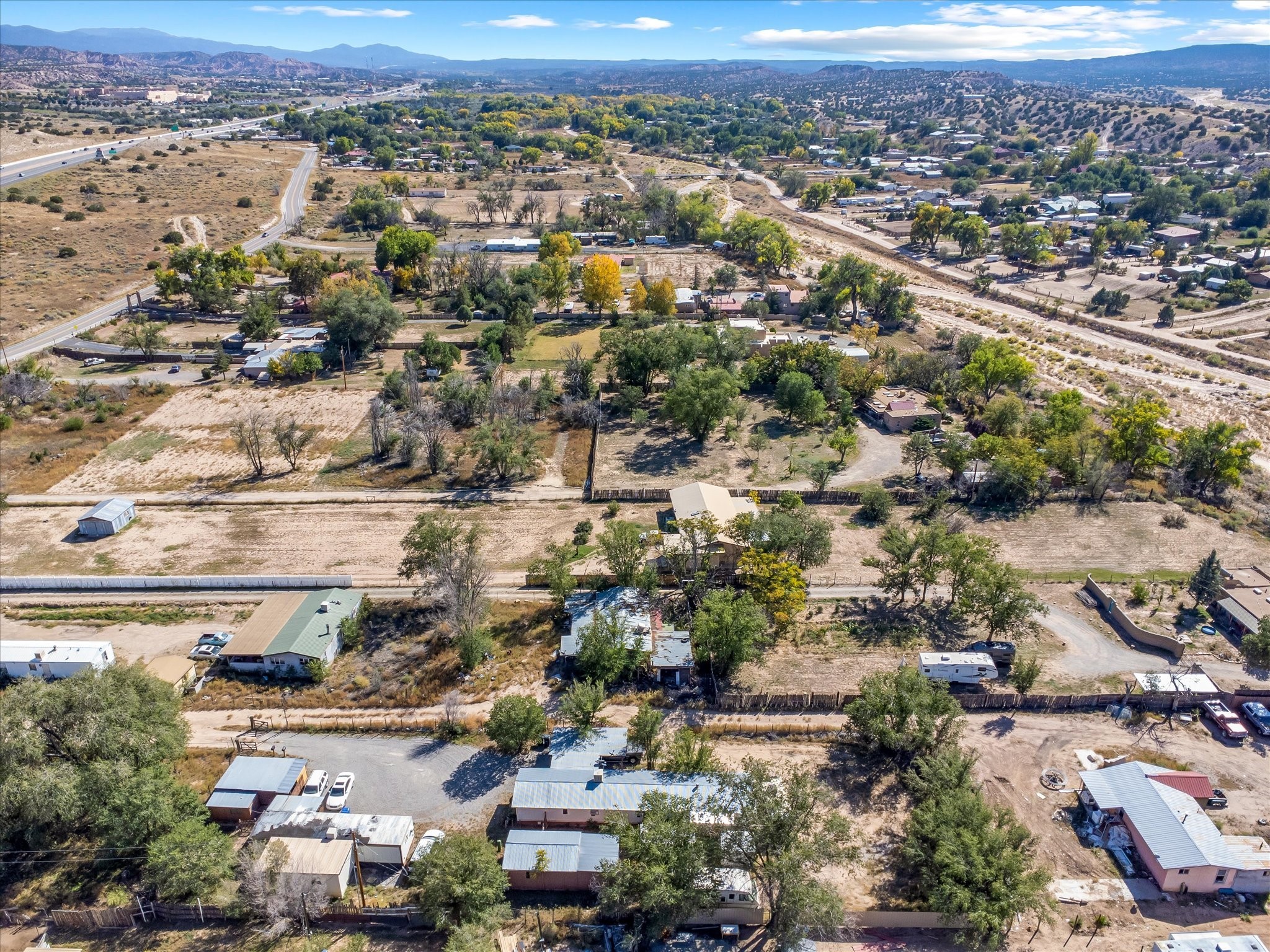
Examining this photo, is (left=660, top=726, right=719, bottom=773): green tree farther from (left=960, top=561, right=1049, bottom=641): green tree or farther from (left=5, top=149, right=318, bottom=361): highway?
(left=5, top=149, right=318, bottom=361): highway

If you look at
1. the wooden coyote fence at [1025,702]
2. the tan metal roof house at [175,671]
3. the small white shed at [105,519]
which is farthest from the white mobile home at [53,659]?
the wooden coyote fence at [1025,702]

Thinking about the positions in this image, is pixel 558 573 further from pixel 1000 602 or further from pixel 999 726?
pixel 1000 602

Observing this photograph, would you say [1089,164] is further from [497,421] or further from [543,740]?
[543,740]

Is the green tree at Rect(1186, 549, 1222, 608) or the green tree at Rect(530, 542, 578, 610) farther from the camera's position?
the green tree at Rect(1186, 549, 1222, 608)

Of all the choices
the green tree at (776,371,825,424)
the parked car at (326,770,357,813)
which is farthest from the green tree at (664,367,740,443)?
the parked car at (326,770,357,813)

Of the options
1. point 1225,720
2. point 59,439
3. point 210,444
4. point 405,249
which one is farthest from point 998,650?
point 405,249
